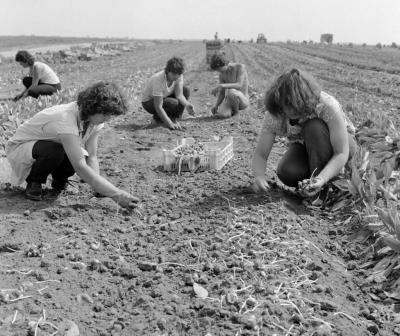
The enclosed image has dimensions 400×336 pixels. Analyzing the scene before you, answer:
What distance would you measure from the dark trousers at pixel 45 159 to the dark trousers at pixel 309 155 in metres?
1.66

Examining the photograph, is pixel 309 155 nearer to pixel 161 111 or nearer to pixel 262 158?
pixel 262 158

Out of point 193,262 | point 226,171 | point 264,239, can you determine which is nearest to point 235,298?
point 193,262

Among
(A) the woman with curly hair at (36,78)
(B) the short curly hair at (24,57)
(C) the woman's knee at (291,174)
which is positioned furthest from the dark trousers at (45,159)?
(B) the short curly hair at (24,57)

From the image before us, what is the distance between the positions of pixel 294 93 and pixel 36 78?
5.57 metres

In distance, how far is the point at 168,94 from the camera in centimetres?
680

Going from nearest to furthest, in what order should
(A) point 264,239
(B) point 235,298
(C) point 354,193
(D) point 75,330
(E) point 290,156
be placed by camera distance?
(D) point 75,330 → (B) point 235,298 → (A) point 264,239 → (C) point 354,193 → (E) point 290,156

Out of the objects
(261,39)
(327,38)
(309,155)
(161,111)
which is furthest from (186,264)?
(327,38)

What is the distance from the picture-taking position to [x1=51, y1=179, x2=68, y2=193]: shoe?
4.08 meters

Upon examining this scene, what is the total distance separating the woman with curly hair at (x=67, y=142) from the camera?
341 centimetres

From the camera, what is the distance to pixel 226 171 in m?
4.81

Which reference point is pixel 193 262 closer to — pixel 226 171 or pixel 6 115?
pixel 226 171

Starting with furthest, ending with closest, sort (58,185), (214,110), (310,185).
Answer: (214,110) < (58,185) < (310,185)

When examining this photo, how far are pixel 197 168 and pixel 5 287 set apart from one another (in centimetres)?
247

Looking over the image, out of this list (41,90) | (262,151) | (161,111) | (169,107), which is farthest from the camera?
(41,90)
